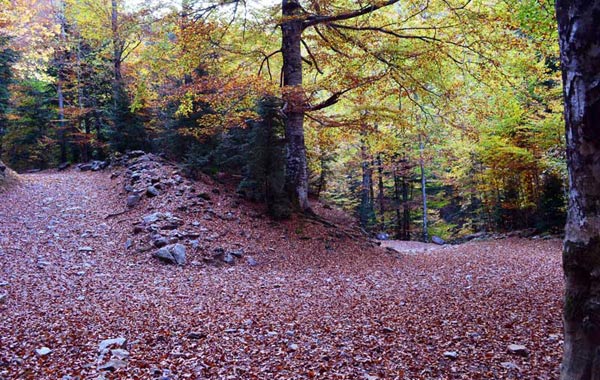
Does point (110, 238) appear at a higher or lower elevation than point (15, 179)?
lower

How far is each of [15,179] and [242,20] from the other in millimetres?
8882

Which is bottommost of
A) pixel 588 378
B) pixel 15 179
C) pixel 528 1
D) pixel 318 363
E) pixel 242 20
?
pixel 318 363

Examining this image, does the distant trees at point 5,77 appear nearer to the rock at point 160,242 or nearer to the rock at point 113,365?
the rock at point 160,242

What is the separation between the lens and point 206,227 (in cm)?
838

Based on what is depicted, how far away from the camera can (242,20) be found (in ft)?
31.0

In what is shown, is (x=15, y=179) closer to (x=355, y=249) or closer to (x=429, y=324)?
(x=355, y=249)

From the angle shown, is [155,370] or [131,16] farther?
[131,16]

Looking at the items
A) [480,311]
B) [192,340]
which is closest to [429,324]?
[480,311]

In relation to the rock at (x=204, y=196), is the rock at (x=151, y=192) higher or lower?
higher

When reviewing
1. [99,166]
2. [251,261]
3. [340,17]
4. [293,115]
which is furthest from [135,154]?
[340,17]

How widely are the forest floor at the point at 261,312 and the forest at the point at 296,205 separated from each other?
0.03 metres

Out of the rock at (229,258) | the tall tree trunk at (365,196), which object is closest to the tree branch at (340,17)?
the rock at (229,258)

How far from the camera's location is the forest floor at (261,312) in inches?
120

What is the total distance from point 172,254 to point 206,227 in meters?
1.49
